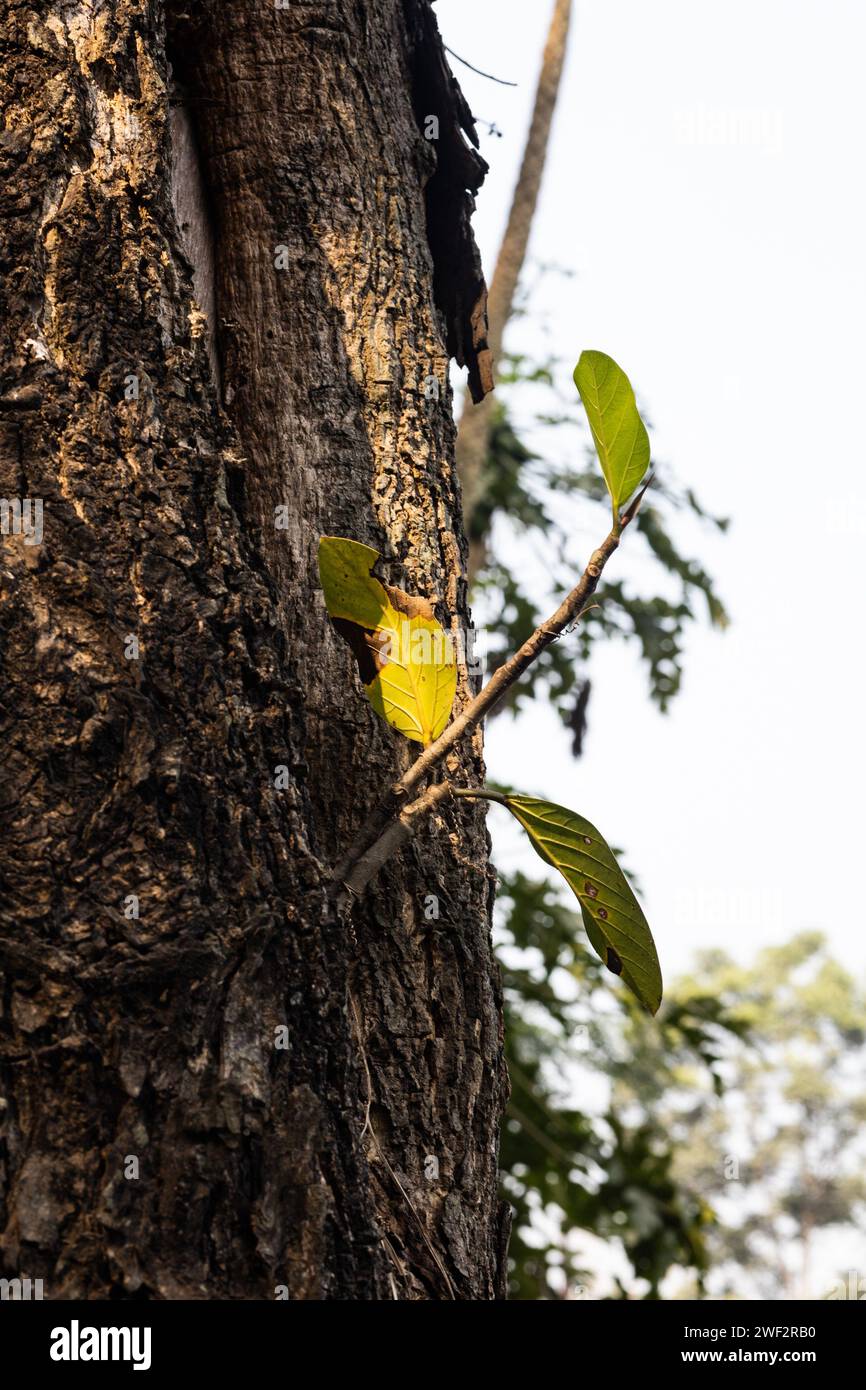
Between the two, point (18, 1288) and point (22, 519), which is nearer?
point (18, 1288)

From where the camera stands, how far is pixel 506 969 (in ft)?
Answer: 19.1

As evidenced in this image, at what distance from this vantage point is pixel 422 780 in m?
1.34

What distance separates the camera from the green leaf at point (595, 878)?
53.9 inches

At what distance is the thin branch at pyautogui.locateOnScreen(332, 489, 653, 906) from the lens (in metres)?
1.26

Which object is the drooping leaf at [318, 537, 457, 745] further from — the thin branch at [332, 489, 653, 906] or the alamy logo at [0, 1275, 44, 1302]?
the alamy logo at [0, 1275, 44, 1302]

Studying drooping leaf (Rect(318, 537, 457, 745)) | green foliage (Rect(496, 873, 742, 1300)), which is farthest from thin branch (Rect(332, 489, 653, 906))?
green foliage (Rect(496, 873, 742, 1300))

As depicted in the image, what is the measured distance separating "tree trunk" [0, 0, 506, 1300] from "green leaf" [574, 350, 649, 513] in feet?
1.16

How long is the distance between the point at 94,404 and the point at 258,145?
64 cm

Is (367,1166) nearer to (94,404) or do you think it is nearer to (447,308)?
(94,404)

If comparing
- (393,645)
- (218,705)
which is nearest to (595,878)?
(393,645)
